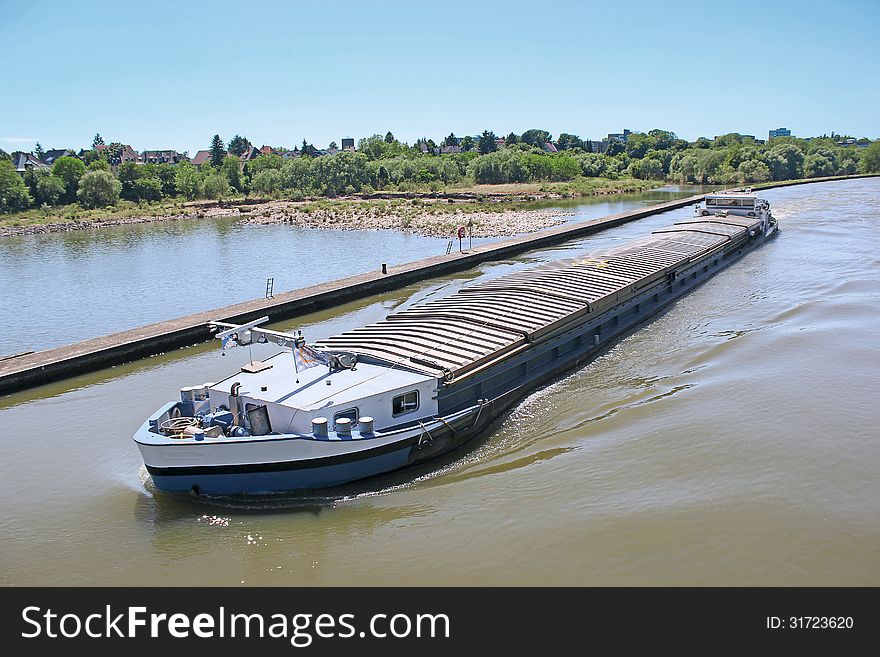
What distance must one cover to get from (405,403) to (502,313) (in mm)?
4695

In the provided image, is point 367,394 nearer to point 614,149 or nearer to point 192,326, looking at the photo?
point 192,326

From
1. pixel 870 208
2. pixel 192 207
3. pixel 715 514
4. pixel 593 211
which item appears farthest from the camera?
pixel 192 207

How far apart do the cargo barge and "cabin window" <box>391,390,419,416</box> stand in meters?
0.02

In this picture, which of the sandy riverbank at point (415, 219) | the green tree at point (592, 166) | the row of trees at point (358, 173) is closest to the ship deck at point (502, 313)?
the sandy riverbank at point (415, 219)

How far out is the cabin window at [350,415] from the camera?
1118 centimetres

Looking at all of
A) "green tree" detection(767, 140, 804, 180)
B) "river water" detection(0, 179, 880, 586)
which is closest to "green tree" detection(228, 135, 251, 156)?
"green tree" detection(767, 140, 804, 180)

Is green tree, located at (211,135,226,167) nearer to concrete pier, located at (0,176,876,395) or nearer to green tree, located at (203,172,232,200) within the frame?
green tree, located at (203,172,232,200)

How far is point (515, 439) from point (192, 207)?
2931 inches

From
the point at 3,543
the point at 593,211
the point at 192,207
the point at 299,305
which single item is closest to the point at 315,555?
the point at 3,543

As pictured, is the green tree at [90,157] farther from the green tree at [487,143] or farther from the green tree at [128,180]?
the green tree at [487,143]

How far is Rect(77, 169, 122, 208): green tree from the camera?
79.5m
